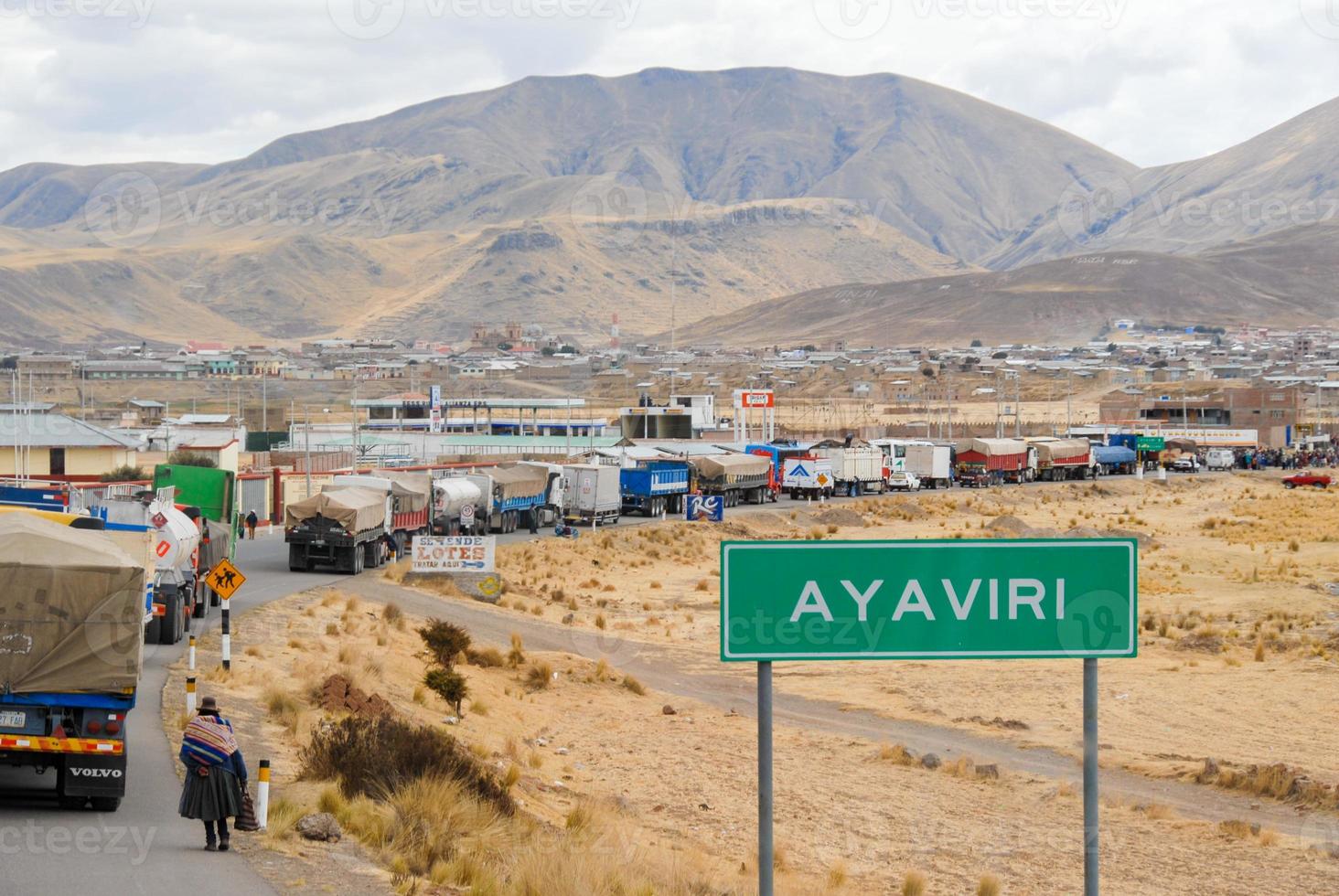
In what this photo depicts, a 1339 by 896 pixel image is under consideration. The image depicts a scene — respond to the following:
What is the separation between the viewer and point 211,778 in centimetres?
1298

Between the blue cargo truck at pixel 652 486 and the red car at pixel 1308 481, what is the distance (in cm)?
4724

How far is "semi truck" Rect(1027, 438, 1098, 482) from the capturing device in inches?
4131

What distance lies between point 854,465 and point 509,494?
116 feet

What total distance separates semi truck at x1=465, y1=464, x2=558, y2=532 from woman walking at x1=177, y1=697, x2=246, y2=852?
45279mm

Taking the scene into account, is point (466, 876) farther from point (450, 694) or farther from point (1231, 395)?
point (1231, 395)

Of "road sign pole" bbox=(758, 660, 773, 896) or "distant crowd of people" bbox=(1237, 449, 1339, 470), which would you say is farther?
"distant crowd of people" bbox=(1237, 449, 1339, 470)

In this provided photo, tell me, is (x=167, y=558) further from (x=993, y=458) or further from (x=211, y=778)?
(x=993, y=458)

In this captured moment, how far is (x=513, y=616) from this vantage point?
38781mm

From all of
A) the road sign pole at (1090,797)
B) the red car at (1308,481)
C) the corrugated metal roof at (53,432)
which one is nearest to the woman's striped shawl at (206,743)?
the road sign pole at (1090,797)

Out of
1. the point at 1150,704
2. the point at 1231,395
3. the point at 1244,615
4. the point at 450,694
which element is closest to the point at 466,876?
the point at 450,694

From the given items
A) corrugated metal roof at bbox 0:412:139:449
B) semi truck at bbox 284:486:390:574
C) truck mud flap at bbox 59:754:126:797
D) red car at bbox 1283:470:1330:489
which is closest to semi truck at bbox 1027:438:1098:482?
red car at bbox 1283:470:1330:489

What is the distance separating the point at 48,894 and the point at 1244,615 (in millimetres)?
37018

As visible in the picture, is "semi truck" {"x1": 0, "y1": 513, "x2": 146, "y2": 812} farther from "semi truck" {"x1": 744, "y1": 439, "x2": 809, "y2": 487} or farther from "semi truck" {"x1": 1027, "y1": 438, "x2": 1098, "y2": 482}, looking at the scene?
"semi truck" {"x1": 1027, "y1": 438, "x2": 1098, "y2": 482}

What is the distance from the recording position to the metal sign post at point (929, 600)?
8.03 metres
